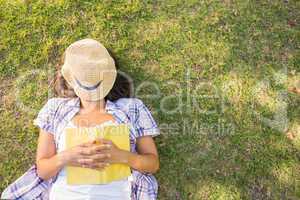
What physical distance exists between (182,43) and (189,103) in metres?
0.54

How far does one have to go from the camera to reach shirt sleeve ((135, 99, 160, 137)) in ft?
11.2

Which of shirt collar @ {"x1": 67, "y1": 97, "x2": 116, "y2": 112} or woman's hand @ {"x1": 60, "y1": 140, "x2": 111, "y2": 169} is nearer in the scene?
woman's hand @ {"x1": 60, "y1": 140, "x2": 111, "y2": 169}

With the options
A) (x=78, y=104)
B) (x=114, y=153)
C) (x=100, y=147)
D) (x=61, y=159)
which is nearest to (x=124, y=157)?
(x=114, y=153)

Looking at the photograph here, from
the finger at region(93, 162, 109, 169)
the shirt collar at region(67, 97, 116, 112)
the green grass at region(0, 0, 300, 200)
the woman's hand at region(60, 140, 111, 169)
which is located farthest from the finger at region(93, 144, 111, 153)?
the green grass at region(0, 0, 300, 200)

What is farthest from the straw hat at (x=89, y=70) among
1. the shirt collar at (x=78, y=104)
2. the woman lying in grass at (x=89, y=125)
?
the shirt collar at (x=78, y=104)

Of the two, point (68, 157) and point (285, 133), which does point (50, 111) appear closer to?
point (68, 157)

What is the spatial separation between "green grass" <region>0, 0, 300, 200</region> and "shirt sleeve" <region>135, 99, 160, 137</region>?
39 centimetres

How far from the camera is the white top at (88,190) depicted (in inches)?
124

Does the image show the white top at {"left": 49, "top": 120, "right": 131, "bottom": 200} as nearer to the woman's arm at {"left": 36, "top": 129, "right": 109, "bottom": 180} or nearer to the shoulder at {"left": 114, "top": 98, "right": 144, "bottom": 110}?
the woman's arm at {"left": 36, "top": 129, "right": 109, "bottom": 180}

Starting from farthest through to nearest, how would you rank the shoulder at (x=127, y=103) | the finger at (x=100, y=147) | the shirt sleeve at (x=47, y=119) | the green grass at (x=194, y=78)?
the green grass at (x=194, y=78) < the shoulder at (x=127, y=103) < the shirt sleeve at (x=47, y=119) < the finger at (x=100, y=147)

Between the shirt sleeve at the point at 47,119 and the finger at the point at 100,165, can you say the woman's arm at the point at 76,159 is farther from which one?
the shirt sleeve at the point at 47,119

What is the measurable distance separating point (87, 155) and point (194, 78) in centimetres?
127

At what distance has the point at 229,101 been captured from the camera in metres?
3.92

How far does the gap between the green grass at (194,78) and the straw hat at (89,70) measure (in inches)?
27.1
